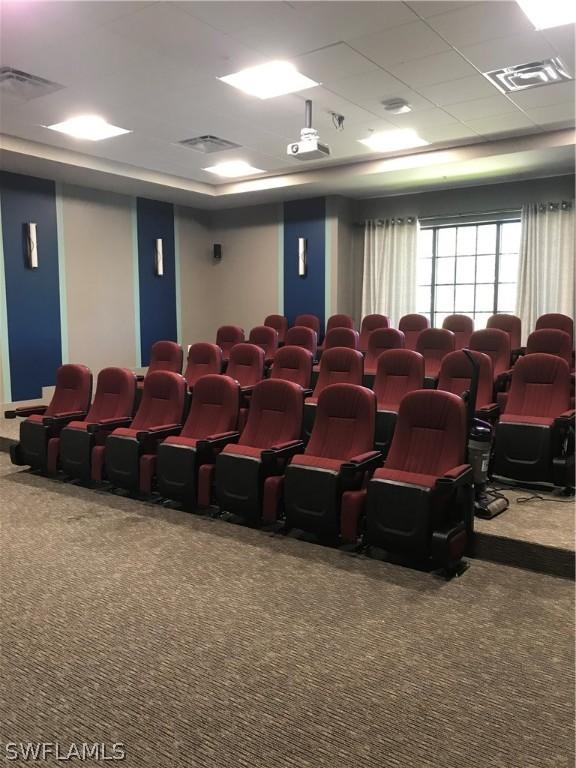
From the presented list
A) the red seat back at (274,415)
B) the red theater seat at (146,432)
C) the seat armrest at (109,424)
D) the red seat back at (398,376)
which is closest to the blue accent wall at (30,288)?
the seat armrest at (109,424)

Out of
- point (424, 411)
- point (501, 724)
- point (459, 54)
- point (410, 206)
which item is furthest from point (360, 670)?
point (410, 206)

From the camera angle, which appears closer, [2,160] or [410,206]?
[2,160]

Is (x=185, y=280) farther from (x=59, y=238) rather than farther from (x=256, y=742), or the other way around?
(x=256, y=742)

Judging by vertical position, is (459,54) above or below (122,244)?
above

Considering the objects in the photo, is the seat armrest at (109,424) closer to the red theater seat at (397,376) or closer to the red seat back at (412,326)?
the red theater seat at (397,376)

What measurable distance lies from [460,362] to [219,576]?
8.34 ft

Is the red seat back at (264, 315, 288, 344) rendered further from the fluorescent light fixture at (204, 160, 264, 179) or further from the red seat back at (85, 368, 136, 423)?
the red seat back at (85, 368, 136, 423)

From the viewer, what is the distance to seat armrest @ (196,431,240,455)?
397 cm

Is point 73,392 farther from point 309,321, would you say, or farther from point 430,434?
point 309,321

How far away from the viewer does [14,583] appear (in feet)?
9.81

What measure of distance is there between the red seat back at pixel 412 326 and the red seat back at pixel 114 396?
3546 millimetres

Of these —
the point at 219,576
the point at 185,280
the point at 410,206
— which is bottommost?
the point at 219,576

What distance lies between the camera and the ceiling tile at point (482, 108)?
5297mm

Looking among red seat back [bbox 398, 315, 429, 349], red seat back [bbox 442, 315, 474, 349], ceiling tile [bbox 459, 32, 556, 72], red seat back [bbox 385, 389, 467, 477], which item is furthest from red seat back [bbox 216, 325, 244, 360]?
red seat back [bbox 385, 389, 467, 477]
